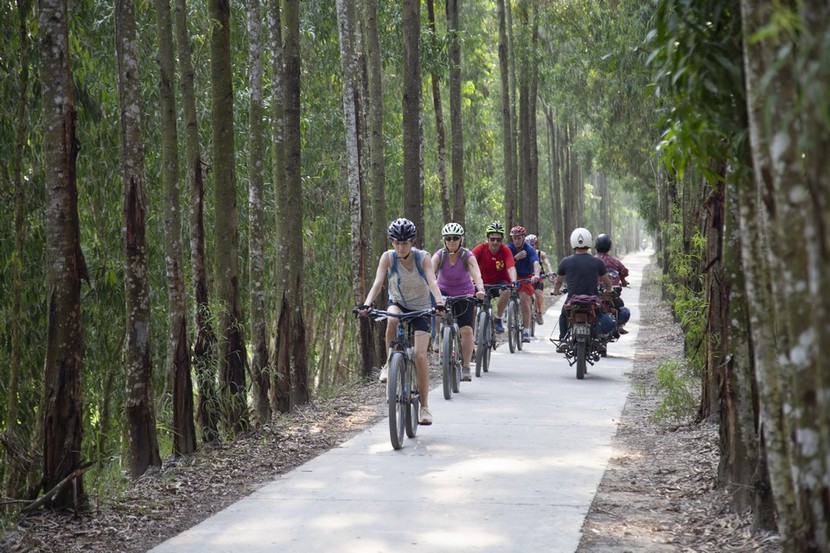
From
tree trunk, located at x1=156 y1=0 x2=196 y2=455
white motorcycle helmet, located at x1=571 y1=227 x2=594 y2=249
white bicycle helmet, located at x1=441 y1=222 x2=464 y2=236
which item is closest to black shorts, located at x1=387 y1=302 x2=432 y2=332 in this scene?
tree trunk, located at x1=156 y1=0 x2=196 y2=455

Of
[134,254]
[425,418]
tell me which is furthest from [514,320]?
[134,254]

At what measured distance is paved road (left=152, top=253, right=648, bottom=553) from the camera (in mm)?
6727

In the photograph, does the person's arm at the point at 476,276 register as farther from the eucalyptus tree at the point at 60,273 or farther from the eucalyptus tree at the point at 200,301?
the eucalyptus tree at the point at 60,273

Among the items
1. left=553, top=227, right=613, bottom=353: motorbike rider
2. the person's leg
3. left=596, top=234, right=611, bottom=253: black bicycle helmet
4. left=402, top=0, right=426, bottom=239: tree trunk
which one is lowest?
the person's leg

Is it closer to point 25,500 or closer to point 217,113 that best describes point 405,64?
point 217,113

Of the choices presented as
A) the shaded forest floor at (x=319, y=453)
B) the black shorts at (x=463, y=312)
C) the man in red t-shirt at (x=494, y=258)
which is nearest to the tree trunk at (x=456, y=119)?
the man in red t-shirt at (x=494, y=258)

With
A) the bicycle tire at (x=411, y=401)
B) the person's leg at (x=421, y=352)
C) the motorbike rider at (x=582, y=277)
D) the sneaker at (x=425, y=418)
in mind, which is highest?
the motorbike rider at (x=582, y=277)

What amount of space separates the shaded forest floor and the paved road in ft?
0.66

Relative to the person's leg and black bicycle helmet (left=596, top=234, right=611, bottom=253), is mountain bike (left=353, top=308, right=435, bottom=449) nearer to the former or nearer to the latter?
the person's leg

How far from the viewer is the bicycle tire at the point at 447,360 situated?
13227mm

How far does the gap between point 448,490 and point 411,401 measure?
2305 mm

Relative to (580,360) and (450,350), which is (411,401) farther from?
(580,360)

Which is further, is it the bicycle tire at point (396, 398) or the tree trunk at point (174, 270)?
the tree trunk at point (174, 270)

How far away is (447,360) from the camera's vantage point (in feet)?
43.5
